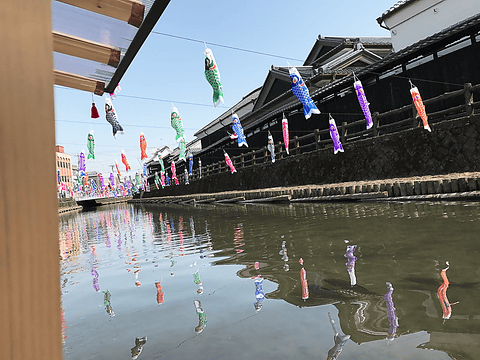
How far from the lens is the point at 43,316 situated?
64 cm

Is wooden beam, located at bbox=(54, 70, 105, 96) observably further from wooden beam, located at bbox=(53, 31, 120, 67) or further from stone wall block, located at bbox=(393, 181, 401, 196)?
stone wall block, located at bbox=(393, 181, 401, 196)

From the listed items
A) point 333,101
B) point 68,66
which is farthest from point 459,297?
point 333,101

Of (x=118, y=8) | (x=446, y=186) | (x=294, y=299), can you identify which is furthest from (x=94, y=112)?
(x=446, y=186)

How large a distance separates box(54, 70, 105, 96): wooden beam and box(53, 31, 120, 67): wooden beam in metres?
0.37

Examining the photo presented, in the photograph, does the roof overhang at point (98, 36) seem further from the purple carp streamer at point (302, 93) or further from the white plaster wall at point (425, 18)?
the white plaster wall at point (425, 18)

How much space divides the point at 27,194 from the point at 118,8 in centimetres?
190

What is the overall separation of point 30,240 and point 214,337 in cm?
179

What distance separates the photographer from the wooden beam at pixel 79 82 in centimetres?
294

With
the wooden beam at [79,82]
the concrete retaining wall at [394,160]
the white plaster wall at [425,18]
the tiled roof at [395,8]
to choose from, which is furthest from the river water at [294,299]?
the tiled roof at [395,8]

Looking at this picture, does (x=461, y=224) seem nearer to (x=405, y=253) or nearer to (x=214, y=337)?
(x=405, y=253)

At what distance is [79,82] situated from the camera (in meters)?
3.13

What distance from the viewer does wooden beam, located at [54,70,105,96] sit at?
9.66ft

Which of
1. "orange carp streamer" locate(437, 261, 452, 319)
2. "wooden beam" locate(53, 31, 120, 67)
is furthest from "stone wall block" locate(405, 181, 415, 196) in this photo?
"wooden beam" locate(53, 31, 120, 67)

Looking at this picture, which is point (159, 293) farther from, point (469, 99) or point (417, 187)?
point (469, 99)
